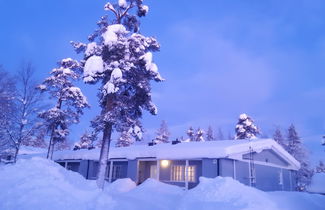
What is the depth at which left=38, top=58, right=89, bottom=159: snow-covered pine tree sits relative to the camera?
25.7 metres

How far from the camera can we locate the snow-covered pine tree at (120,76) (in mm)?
16062

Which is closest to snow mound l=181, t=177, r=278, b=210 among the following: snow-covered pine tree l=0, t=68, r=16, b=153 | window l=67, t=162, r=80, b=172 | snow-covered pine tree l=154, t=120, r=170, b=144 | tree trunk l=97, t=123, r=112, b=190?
tree trunk l=97, t=123, r=112, b=190

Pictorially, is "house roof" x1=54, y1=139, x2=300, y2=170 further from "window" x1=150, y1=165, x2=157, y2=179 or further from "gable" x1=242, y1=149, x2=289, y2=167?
"window" x1=150, y1=165, x2=157, y2=179

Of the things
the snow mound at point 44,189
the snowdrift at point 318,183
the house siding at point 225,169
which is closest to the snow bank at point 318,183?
the snowdrift at point 318,183

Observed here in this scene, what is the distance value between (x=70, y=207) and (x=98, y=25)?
13.5 meters

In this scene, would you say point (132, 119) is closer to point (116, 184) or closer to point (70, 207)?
point (116, 184)

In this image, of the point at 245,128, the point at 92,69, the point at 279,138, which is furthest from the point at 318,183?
the point at 92,69

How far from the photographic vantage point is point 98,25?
18.6m

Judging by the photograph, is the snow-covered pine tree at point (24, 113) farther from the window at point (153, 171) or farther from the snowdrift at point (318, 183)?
the snowdrift at point (318, 183)

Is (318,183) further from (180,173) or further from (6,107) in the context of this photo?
(6,107)

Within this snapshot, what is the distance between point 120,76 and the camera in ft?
51.3

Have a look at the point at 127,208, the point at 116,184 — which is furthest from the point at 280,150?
the point at 127,208

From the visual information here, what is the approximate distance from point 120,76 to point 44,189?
8.49m

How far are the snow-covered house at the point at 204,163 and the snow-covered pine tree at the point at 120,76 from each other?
494 cm
